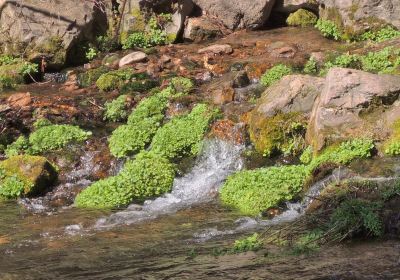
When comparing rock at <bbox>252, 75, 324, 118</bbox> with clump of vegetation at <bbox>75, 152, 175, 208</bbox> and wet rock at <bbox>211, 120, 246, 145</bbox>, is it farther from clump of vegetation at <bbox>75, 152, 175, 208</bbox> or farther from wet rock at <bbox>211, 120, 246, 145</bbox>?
clump of vegetation at <bbox>75, 152, 175, 208</bbox>

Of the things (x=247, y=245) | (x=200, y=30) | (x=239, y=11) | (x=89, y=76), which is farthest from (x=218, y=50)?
(x=247, y=245)

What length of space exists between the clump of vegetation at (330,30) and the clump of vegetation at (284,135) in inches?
322

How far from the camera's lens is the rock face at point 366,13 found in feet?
61.9

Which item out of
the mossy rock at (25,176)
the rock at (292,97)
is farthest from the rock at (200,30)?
the mossy rock at (25,176)

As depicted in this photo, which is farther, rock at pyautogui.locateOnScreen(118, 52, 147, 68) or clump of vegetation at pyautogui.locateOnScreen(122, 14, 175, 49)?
clump of vegetation at pyautogui.locateOnScreen(122, 14, 175, 49)

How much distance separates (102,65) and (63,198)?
797 cm

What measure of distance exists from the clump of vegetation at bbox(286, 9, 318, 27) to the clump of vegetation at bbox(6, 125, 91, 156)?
10.0m

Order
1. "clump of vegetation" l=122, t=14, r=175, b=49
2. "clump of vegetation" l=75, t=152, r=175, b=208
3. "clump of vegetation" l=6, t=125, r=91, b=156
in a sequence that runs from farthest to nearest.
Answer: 1. "clump of vegetation" l=122, t=14, r=175, b=49
2. "clump of vegetation" l=6, t=125, r=91, b=156
3. "clump of vegetation" l=75, t=152, r=175, b=208

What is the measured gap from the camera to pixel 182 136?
12.8 m

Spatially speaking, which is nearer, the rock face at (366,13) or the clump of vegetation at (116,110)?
the clump of vegetation at (116,110)

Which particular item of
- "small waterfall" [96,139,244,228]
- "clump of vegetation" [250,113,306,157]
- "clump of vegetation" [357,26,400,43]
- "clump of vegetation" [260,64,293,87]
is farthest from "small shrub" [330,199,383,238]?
"clump of vegetation" [357,26,400,43]

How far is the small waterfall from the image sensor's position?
10234mm

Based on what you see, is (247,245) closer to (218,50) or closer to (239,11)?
(218,50)

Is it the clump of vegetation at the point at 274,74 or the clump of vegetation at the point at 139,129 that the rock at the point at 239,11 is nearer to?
the clump of vegetation at the point at 274,74
